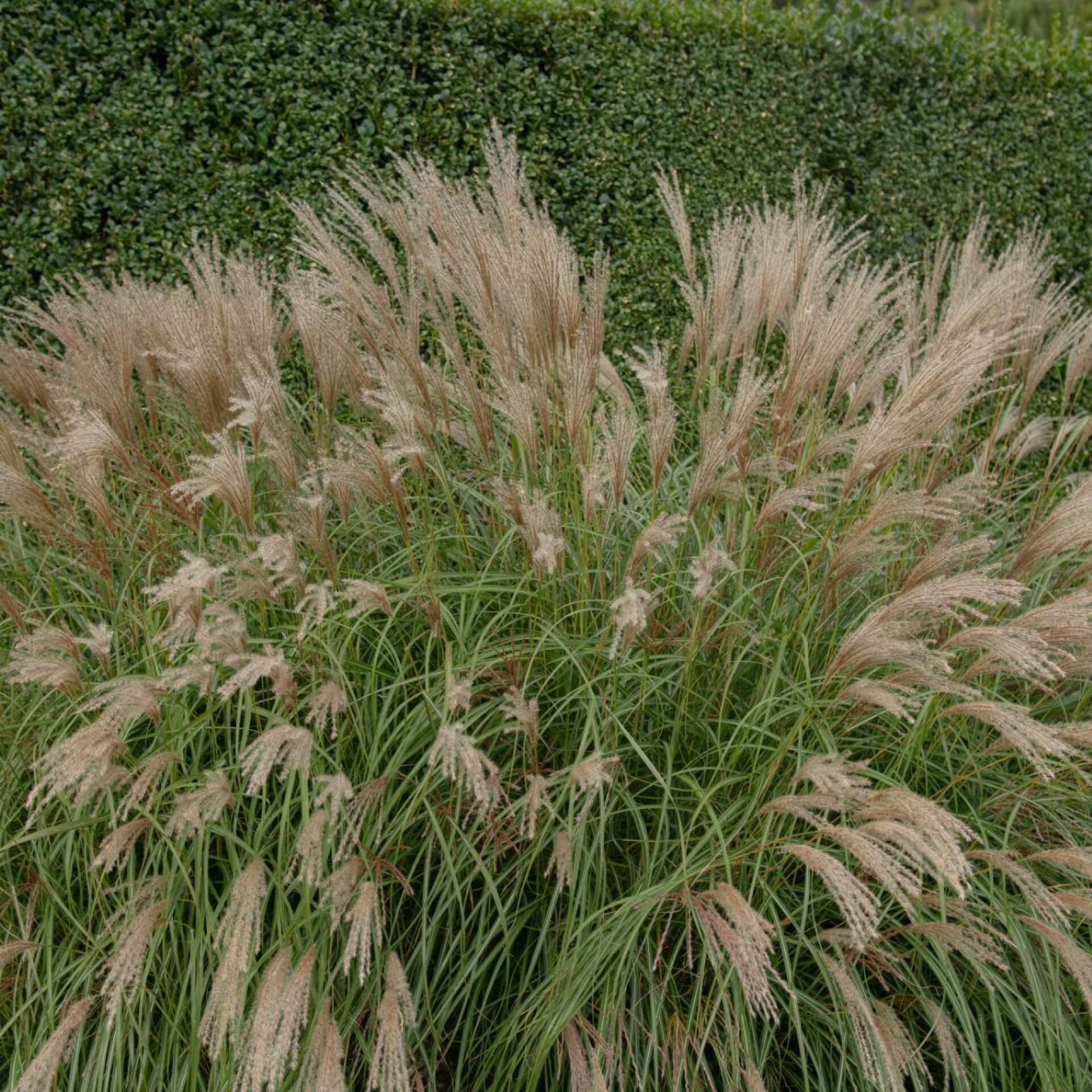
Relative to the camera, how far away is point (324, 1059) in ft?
6.42

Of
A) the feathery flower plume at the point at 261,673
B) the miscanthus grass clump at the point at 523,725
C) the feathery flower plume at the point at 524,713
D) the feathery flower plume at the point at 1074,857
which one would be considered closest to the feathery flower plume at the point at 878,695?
the miscanthus grass clump at the point at 523,725

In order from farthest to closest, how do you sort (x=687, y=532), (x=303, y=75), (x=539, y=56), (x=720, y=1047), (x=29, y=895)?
(x=539, y=56)
(x=303, y=75)
(x=687, y=532)
(x=29, y=895)
(x=720, y=1047)

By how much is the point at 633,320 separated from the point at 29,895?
357cm

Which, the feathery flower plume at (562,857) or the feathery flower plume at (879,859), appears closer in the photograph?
the feathery flower plume at (879,859)

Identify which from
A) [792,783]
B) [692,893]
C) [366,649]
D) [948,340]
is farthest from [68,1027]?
[948,340]

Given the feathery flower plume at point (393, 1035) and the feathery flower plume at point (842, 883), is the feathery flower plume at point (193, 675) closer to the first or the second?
the feathery flower plume at point (393, 1035)

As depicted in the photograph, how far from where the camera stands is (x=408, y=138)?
4.91m

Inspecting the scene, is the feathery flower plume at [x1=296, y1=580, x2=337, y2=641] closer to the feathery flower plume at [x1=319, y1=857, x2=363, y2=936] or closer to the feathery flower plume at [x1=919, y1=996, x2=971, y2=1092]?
the feathery flower plume at [x1=319, y1=857, x2=363, y2=936]

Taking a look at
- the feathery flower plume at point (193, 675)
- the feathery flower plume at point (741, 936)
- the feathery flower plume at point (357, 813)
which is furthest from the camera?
the feathery flower plume at point (357, 813)

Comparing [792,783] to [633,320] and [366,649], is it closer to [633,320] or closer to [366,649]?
[366,649]

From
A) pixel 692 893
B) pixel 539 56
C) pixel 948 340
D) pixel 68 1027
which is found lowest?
pixel 692 893

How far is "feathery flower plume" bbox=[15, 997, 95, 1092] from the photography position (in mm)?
2064

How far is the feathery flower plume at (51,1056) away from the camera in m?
2.06

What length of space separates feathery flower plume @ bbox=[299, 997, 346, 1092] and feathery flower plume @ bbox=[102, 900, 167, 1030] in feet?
1.05
